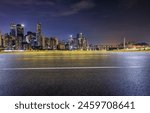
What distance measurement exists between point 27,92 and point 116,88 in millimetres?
2257

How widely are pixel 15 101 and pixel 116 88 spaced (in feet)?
9.13

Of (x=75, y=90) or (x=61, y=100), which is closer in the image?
(x=61, y=100)

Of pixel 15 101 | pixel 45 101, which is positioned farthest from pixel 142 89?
pixel 15 101

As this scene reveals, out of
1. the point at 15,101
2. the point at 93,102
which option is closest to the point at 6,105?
the point at 15,101

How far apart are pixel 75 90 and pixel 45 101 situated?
1504 millimetres

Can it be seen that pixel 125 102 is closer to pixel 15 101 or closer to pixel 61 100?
pixel 61 100

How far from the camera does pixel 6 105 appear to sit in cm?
568

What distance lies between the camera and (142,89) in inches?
288

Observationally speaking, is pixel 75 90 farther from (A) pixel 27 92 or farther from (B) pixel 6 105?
(B) pixel 6 105

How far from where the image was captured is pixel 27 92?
6895mm

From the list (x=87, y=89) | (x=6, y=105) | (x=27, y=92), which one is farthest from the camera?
(x=87, y=89)

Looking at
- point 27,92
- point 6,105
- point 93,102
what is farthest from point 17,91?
point 93,102

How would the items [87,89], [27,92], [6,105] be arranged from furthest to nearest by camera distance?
[87,89] → [27,92] → [6,105]

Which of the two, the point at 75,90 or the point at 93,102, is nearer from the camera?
the point at 93,102
